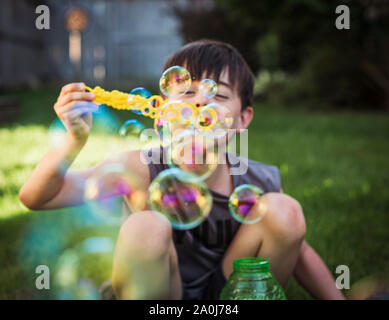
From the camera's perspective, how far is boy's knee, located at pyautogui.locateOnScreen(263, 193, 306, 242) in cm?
135

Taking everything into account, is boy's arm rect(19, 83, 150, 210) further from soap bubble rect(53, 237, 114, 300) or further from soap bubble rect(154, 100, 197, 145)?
soap bubble rect(53, 237, 114, 300)

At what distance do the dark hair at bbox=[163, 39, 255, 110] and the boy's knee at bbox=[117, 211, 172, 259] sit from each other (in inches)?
22.1

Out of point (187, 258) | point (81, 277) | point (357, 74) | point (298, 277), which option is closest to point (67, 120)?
point (187, 258)

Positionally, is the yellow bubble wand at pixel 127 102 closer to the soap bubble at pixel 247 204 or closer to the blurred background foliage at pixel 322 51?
the soap bubble at pixel 247 204

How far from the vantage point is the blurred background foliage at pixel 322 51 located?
7.29 m

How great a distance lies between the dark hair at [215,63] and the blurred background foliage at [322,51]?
5448 millimetres

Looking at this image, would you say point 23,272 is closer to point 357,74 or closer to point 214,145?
point 214,145

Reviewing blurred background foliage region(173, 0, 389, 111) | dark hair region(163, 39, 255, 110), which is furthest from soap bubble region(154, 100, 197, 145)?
blurred background foliage region(173, 0, 389, 111)

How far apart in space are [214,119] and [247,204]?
0.93 feet

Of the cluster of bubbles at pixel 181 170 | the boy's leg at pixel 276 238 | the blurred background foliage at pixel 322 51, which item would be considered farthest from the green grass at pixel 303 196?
the blurred background foliage at pixel 322 51

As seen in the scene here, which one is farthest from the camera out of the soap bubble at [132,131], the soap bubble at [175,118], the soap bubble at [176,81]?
the soap bubble at [132,131]

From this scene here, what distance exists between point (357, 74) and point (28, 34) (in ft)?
23.8

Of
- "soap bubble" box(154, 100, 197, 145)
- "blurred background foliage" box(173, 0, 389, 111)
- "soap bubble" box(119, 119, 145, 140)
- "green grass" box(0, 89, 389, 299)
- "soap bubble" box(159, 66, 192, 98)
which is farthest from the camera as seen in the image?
"blurred background foliage" box(173, 0, 389, 111)

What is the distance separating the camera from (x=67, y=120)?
118cm
